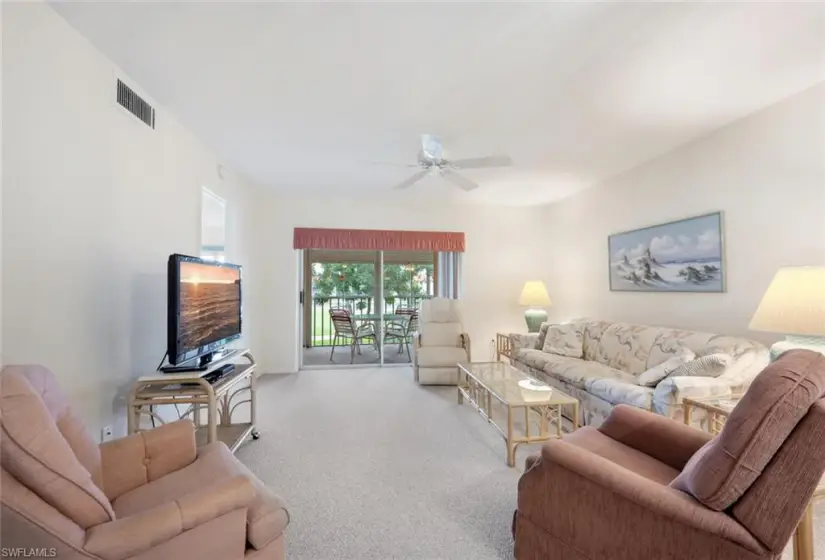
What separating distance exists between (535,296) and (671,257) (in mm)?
1824

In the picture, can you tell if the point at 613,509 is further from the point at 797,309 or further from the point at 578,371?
the point at 578,371

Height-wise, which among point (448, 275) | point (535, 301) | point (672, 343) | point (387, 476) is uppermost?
point (448, 275)

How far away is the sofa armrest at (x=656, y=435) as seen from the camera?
59.9 inches

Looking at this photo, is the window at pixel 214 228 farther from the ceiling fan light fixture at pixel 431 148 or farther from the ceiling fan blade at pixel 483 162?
the ceiling fan blade at pixel 483 162

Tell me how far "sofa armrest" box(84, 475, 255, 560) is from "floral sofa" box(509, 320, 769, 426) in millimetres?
2481

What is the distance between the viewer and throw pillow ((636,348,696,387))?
2494 millimetres

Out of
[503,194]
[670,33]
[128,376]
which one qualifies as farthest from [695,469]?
[503,194]

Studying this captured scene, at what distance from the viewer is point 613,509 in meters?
1.19

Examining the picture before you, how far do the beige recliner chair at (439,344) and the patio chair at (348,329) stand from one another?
148 centimetres

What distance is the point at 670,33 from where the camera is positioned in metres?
1.77

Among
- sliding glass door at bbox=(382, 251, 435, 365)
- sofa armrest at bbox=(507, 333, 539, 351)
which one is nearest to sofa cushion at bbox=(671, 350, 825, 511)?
sofa armrest at bbox=(507, 333, 539, 351)

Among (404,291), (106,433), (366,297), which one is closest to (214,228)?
(366,297)

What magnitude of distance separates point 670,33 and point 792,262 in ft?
6.01

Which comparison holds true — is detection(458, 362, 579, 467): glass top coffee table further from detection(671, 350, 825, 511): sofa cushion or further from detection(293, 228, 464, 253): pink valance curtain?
detection(293, 228, 464, 253): pink valance curtain
